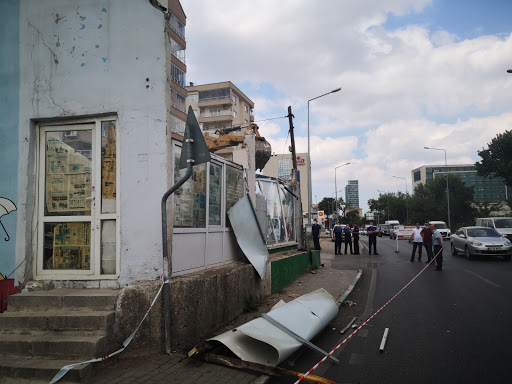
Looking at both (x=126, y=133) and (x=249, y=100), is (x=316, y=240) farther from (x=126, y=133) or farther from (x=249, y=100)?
(x=249, y=100)

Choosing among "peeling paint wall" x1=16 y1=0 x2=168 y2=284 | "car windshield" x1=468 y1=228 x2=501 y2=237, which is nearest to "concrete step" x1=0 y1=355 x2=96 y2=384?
"peeling paint wall" x1=16 y1=0 x2=168 y2=284

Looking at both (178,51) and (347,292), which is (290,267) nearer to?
(347,292)

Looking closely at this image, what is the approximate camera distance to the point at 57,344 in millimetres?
3988

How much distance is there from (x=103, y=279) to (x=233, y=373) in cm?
217

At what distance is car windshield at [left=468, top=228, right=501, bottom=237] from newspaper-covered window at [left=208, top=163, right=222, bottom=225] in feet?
45.0

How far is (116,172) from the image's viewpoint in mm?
5039

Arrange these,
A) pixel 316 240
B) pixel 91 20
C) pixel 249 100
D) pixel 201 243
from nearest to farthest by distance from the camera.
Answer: pixel 91 20 < pixel 201 243 < pixel 316 240 < pixel 249 100

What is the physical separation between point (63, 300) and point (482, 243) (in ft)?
51.8

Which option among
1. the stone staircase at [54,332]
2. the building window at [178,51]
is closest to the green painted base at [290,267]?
the stone staircase at [54,332]

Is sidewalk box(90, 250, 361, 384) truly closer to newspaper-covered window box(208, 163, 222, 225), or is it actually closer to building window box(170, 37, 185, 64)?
newspaper-covered window box(208, 163, 222, 225)

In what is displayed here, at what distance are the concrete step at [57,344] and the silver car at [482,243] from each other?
15383mm

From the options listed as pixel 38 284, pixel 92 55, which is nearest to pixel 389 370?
pixel 38 284

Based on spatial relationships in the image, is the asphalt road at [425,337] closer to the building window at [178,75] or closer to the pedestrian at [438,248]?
the pedestrian at [438,248]

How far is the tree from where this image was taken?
4616 centimetres
